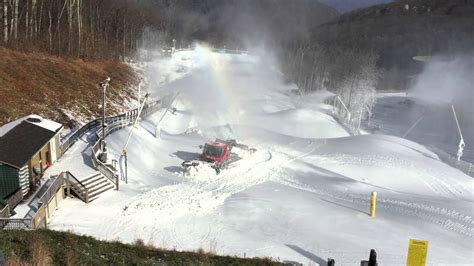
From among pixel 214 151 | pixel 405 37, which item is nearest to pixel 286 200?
pixel 214 151

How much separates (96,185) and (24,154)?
414 cm

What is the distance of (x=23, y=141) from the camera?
21.7 meters

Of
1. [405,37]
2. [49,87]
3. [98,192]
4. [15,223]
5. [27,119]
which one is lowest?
[98,192]

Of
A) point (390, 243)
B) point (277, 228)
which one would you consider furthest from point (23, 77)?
point (390, 243)

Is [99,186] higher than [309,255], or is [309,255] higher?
[99,186]

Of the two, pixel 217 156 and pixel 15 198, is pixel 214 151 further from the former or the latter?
pixel 15 198

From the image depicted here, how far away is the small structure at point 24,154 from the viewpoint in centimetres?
1989

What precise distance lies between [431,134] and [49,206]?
67.2 m

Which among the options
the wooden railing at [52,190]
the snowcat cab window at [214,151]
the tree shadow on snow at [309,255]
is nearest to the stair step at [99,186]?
the wooden railing at [52,190]

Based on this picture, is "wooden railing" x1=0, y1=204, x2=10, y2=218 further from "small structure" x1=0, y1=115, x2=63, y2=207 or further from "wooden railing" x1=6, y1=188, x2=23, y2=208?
"small structure" x1=0, y1=115, x2=63, y2=207

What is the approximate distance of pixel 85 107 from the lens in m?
42.6

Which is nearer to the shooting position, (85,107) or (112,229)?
(112,229)

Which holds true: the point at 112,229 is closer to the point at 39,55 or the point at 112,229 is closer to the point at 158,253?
the point at 158,253

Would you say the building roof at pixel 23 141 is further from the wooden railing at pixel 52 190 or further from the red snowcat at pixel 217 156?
the red snowcat at pixel 217 156
